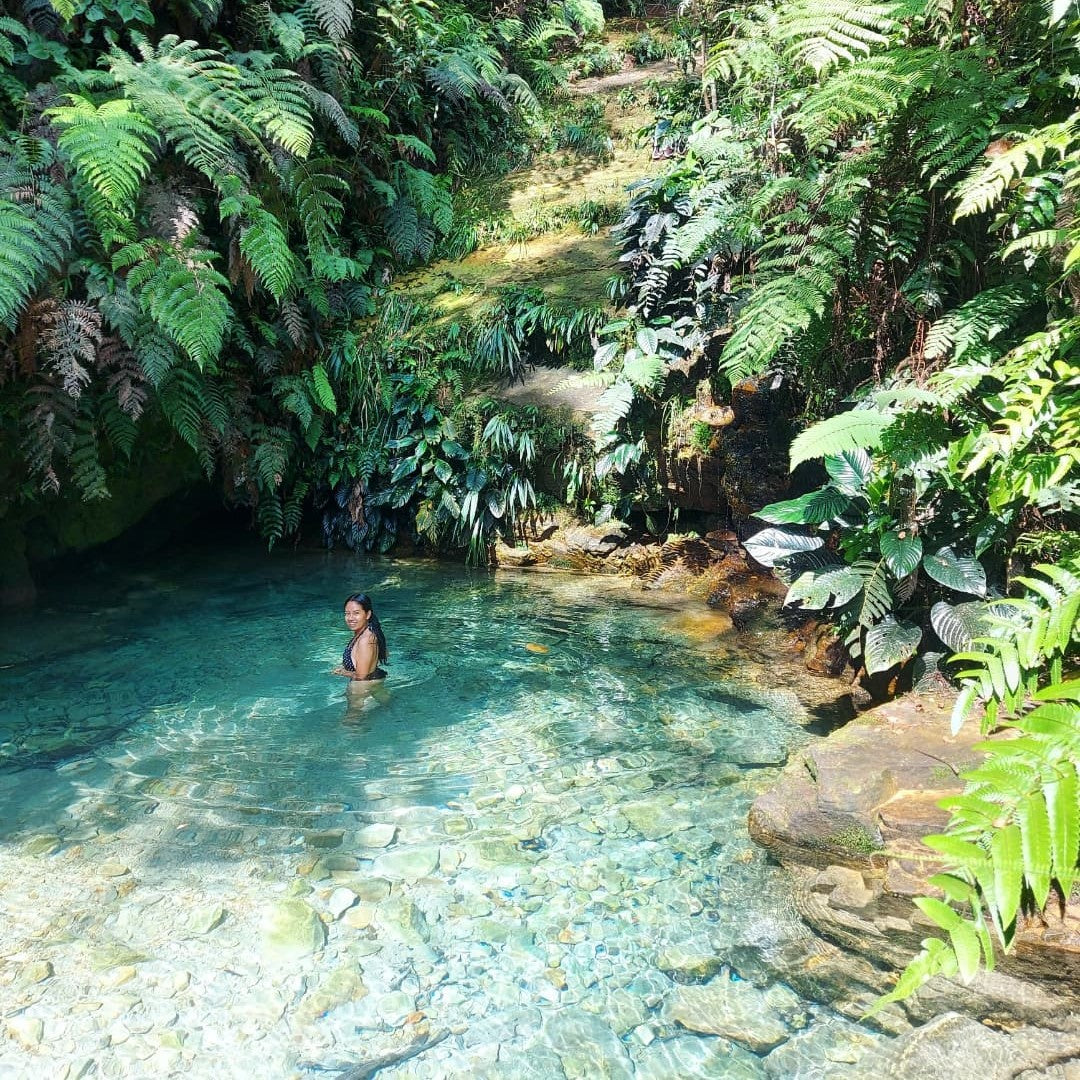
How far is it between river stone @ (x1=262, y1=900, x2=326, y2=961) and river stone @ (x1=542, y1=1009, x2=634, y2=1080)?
825 mm

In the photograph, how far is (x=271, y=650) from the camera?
216 inches

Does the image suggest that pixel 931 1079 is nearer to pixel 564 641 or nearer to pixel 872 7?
pixel 564 641

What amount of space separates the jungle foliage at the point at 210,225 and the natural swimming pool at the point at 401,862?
1.76 m

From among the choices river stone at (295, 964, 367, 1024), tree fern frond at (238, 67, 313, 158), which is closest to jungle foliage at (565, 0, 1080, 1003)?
river stone at (295, 964, 367, 1024)

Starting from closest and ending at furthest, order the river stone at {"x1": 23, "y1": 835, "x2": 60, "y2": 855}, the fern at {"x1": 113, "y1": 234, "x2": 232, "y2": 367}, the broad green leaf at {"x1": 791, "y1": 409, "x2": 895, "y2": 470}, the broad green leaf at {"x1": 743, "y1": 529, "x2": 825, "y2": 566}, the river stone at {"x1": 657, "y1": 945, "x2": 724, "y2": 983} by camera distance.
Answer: the river stone at {"x1": 657, "y1": 945, "x2": 724, "y2": 983} → the river stone at {"x1": 23, "y1": 835, "x2": 60, "y2": 855} → the broad green leaf at {"x1": 791, "y1": 409, "x2": 895, "y2": 470} → the broad green leaf at {"x1": 743, "y1": 529, "x2": 825, "y2": 566} → the fern at {"x1": 113, "y1": 234, "x2": 232, "y2": 367}

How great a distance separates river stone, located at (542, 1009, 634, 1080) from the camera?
88.8 inches

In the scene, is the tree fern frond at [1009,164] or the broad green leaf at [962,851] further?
the tree fern frond at [1009,164]

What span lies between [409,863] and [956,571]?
265 cm

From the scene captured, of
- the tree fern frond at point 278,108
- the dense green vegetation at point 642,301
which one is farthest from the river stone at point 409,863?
the tree fern frond at point 278,108

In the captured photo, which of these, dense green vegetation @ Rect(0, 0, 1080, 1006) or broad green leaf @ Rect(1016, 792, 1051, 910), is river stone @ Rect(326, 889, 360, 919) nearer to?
dense green vegetation @ Rect(0, 0, 1080, 1006)

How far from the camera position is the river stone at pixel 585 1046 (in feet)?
7.40

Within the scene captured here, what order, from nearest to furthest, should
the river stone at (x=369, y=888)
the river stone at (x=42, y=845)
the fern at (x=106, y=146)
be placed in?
the river stone at (x=369, y=888), the river stone at (x=42, y=845), the fern at (x=106, y=146)

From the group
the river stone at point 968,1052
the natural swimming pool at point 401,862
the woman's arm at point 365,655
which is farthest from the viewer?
the woman's arm at point 365,655

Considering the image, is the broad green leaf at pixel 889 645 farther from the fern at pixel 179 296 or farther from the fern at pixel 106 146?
the fern at pixel 106 146
